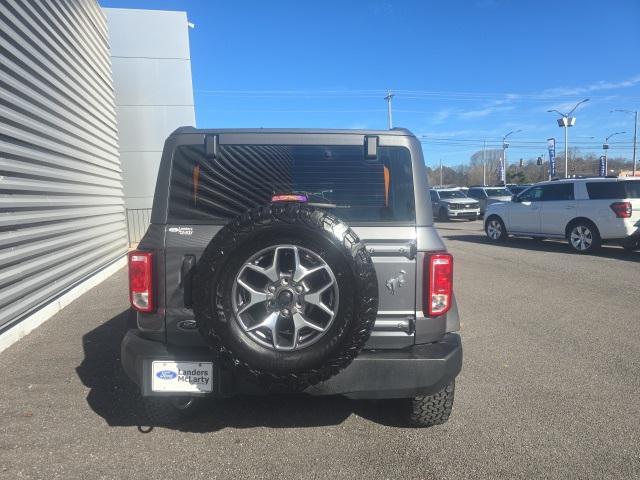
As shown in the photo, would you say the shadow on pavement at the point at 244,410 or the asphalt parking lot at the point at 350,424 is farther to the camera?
the shadow on pavement at the point at 244,410

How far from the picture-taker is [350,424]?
10.6 ft

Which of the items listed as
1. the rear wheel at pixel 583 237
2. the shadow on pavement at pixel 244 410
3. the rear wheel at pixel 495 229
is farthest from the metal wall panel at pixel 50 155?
the rear wheel at pixel 583 237

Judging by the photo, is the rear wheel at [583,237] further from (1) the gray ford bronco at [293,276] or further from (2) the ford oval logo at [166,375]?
(2) the ford oval logo at [166,375]

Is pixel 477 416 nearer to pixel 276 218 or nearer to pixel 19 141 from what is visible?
pixel 276 218

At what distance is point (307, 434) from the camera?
3.09 meters

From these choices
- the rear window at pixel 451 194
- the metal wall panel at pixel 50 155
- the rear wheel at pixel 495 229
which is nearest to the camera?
the metal wall panel at pixel 50 155

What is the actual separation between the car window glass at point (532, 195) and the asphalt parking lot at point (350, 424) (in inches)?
337

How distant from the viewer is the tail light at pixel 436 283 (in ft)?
9.11

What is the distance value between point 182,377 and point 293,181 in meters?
1.33

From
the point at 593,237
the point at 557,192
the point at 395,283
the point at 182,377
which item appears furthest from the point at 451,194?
the point at 182,377

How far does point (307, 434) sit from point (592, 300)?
5451 millimetres

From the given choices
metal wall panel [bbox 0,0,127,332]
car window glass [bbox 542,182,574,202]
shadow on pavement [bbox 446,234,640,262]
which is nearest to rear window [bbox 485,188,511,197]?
shadow on pavement [bbox 446,234,640,262]

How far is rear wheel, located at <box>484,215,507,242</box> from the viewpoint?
1456cm

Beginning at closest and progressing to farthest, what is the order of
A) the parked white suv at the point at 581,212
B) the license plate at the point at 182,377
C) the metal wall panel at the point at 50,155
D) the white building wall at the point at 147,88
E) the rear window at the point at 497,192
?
the license plate at the point at 182,377 → the metal wall panel at the point at 50,155 → the parked white suv at the point at 581,212 → the white building wall at the point at 147,88 → the rear window at the point at 497,192
